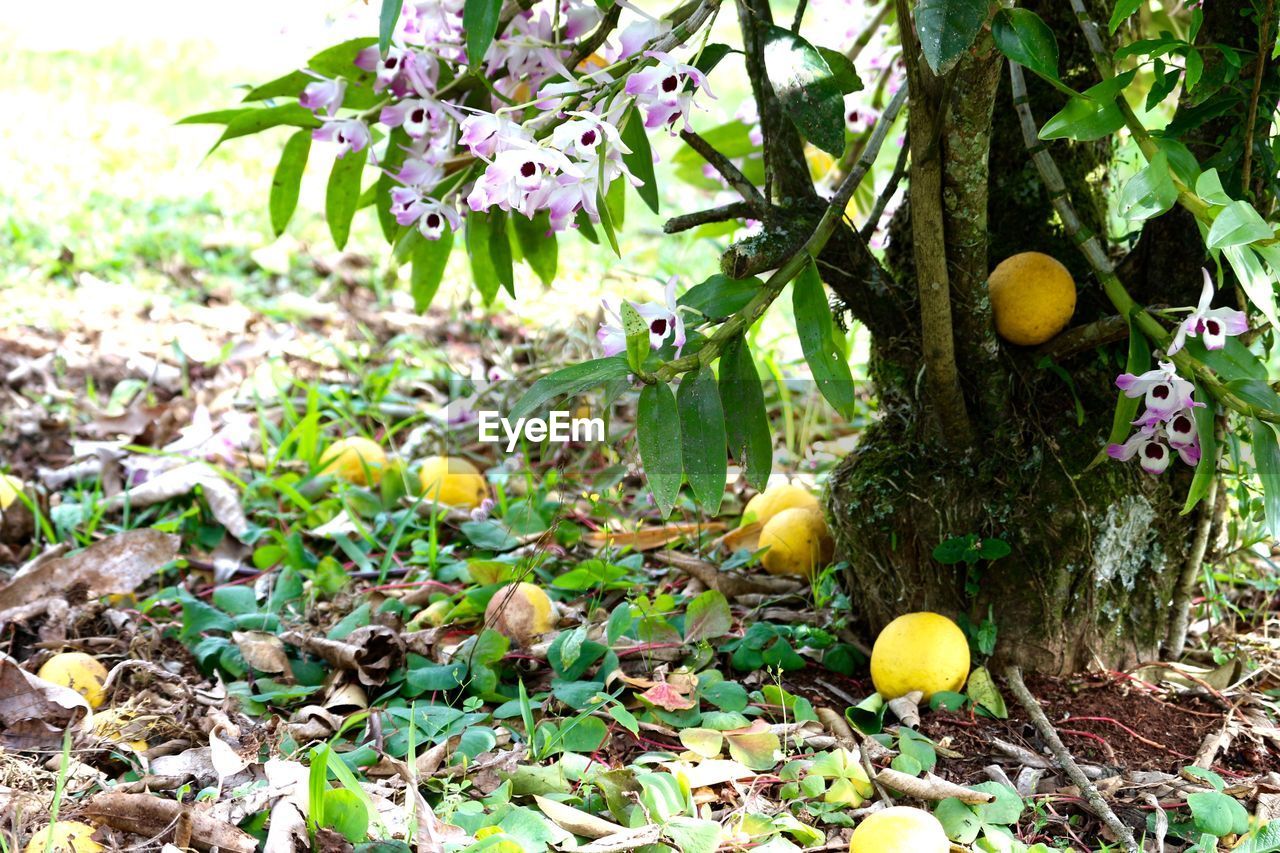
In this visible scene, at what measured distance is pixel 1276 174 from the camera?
5.62 ft

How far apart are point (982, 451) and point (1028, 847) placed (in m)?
0.64

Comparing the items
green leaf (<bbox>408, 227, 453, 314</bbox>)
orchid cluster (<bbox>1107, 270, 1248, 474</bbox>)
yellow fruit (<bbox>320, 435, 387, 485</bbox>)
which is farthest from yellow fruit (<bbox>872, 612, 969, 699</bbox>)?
yellow fruit (<bbox>320, 435, 387, 485</bbox>)

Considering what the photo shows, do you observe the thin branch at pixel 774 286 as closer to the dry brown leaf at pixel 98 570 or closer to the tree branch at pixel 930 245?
the tree branch at pixel 930 245

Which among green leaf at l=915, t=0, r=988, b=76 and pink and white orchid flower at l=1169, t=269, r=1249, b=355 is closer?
green leaf at l=915, t=0, r=988, b=76

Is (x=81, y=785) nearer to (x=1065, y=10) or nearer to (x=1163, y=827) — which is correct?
(x=1163, y=827)

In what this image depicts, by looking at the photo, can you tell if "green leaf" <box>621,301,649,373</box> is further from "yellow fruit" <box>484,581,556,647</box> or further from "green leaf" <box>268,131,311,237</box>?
"green leaf" <box>268,131,311,237</box>

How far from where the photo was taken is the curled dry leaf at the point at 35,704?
5.68 feet

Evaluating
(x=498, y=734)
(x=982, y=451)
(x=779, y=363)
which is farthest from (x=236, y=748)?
(x=779, y=363)

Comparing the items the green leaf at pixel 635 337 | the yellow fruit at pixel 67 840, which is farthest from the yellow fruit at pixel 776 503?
the yellow fruit at pixel 67 840

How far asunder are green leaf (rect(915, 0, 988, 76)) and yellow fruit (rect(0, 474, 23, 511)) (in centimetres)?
201

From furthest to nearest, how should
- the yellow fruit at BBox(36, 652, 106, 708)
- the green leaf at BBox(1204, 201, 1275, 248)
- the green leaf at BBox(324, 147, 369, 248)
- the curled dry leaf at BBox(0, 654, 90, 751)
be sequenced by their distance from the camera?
the green leaf at BBox(324, 147, 369, 248)
the yellow fruit at BBox(36, 652, 106, 708)
the curled dry leaf at BBox(0, 654, 90, 751)
the green leaf at BBox(1204, 201, 1275, 248)

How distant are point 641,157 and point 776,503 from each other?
834 millimetres

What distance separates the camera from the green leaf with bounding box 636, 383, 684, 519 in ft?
4.90

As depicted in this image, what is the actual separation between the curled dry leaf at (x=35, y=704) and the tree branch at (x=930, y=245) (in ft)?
4.36
